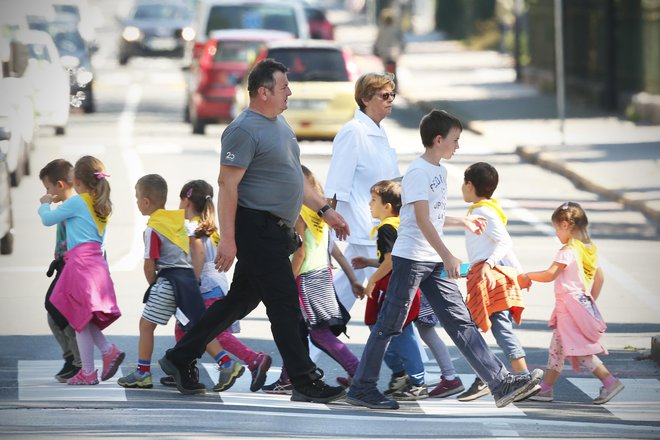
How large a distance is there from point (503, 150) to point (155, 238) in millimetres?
16301

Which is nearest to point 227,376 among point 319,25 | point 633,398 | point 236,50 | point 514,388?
point 514,388

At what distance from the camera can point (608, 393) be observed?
9086mm

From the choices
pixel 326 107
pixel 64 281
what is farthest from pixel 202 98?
pixel 64 281

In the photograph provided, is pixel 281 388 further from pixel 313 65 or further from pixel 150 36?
pixel 150 36

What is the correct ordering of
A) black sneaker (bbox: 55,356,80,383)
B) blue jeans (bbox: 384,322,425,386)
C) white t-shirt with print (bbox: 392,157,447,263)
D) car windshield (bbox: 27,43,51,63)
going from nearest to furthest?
white t-shirt with print (bbox: 392,157,447,263) → blue jeans (bbox: 384,322,425,386) → black sneaker (bbox: 55,356,80,383) → car windshield (bbox: 27,43,51,63)

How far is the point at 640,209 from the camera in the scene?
1825 centimetres

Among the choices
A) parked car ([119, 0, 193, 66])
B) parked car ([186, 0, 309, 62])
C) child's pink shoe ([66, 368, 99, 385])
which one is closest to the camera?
child's pink shoe ([66, 368, 99, 385])

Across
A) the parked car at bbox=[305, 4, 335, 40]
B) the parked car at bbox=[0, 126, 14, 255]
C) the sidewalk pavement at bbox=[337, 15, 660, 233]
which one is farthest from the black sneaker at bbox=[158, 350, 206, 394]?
the parked car at bbox=[305, 4, 335, 40]

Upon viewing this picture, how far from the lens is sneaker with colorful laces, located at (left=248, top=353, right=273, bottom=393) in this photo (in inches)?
363

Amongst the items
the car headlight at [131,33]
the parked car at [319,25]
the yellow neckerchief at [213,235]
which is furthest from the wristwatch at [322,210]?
the car headlight at [131,33]

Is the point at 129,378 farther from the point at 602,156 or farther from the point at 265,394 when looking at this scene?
the point at 602,156

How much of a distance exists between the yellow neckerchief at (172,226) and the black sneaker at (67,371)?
1.02m

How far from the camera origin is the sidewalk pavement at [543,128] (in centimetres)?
2048

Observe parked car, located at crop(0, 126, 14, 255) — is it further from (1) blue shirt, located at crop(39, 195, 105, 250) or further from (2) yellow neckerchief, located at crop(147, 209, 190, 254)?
(2) yellow neckerchief, located at crop(147, 209, 190, 254)
